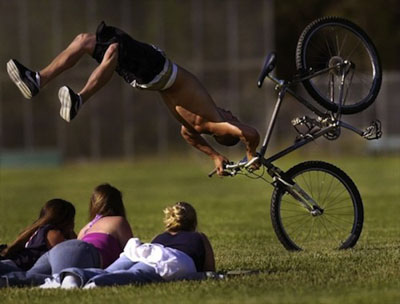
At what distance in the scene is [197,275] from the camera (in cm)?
1005

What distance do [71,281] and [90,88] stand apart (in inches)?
71.9

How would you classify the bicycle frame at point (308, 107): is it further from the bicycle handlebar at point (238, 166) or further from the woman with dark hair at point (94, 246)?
the woman with dark hair at point (94, 246)

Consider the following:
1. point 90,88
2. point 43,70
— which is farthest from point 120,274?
point 43,70

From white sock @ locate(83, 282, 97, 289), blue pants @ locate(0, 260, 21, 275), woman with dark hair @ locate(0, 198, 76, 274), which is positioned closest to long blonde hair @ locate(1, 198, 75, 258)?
woman with dark hair @ locate(0, 198, 76, 274)

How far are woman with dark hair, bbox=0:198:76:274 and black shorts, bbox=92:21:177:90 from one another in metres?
1.45

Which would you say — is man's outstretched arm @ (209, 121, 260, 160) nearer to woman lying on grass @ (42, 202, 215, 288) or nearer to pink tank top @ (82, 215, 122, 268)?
woman lying on grass @ (42, 202, 215, 288)

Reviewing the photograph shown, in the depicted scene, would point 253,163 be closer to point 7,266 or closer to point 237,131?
point 237,131

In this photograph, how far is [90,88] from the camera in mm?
10391

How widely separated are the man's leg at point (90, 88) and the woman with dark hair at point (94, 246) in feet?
2.92

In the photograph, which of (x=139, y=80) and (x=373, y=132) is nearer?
(x=139, y=80)

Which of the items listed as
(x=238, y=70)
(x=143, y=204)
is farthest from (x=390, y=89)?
(x=143, y=204)

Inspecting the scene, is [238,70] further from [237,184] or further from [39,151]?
[237,184]

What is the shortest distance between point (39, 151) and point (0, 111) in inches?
94.7

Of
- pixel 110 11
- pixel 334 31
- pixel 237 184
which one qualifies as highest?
pixel 110 11
